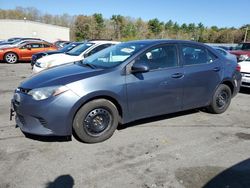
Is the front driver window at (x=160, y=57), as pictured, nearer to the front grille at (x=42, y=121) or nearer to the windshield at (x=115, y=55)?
the windshield at (x=115, y=55)

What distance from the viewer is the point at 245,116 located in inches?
248

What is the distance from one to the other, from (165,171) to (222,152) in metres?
1.17

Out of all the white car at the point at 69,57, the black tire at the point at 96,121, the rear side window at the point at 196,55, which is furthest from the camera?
the white car at the point at 69,57

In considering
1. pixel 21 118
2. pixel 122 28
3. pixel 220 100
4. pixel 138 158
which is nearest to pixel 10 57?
pixel 21 118

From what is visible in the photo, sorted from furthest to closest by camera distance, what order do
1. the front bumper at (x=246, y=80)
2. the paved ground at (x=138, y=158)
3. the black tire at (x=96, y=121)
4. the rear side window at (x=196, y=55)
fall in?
the front bumper at (x=246, y=80), the rear side window at (x=196, y=55), the black tire at (x=96, y=121), the paved ground at (x=138, y=158)

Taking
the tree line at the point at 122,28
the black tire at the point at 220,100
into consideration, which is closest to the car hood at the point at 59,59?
the black tire at the point at 220,100

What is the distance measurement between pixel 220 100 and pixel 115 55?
265 centimetres

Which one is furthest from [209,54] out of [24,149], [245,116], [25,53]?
[25,53]

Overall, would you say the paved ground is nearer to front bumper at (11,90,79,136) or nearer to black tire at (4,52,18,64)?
front bumper at (11,90,79,136)

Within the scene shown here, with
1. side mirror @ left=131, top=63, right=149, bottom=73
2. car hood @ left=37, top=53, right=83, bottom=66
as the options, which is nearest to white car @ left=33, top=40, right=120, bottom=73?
car hood @ left=37, top=53, right=83, bottom=66

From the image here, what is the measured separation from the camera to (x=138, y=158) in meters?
4.00

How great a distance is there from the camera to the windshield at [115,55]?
485cm

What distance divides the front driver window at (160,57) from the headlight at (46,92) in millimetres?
1440

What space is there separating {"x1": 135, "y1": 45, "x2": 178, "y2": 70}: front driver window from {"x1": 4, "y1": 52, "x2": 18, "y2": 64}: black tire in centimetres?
1434
